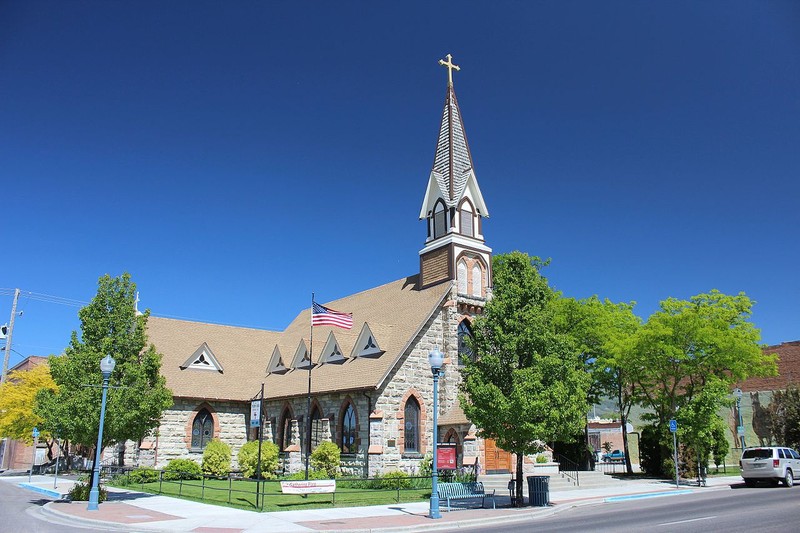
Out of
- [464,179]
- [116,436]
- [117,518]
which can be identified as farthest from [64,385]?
[464,179]

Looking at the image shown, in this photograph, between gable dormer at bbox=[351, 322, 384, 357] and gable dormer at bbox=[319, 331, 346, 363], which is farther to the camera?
gable dormer at bbox=[319, 331, 346, 363]

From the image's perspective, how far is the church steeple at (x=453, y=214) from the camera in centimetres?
3503

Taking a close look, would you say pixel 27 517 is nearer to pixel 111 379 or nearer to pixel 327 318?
pixel 111 379

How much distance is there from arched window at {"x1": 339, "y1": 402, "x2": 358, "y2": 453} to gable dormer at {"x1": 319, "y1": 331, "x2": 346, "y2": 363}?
12.4 feet

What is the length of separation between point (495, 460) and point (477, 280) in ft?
32.5

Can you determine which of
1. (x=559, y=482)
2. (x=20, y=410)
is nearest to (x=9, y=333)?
(x=20, y=410)

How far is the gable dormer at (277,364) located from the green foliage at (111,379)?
48.6ft

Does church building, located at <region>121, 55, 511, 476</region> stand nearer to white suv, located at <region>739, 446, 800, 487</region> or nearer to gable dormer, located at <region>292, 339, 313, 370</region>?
gable dormer, located at <region>292, 339, 313, 370</region>

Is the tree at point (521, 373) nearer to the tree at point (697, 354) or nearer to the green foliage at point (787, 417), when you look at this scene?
the tree at point (697, 354)

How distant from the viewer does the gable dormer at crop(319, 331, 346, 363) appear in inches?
1373

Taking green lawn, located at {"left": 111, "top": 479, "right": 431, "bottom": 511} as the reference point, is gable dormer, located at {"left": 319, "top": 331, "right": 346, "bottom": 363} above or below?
above

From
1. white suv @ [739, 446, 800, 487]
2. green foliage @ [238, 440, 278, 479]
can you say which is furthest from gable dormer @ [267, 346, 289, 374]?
white suv @ [739, 446, 800, 487]

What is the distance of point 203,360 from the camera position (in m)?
39.8

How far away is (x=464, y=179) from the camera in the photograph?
36781 millimetres
